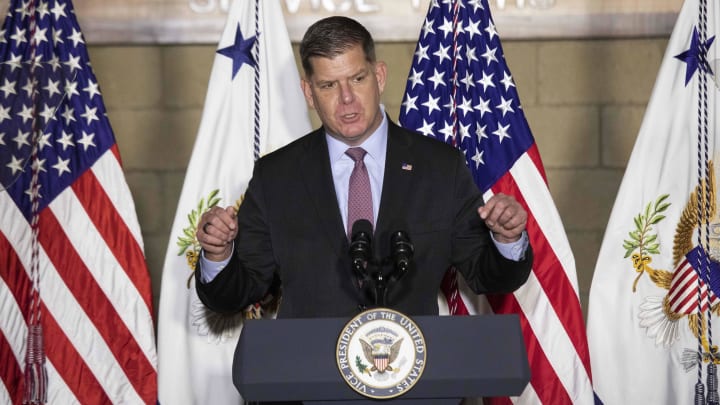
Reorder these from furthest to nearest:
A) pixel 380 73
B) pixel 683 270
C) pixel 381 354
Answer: pixel 683 270, pixel 380 73, pixel 381 354

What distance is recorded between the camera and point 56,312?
3547mm

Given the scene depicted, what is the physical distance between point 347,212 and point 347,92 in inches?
11.6

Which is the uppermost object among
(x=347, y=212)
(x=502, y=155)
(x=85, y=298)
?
(x=502, y=155)

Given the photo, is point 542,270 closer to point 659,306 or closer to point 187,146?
point 659,306

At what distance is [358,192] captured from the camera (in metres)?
2.45

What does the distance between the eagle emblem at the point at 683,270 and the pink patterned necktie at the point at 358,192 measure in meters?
1.33

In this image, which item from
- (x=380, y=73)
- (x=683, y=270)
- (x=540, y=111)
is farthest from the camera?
(x=540, y=111)

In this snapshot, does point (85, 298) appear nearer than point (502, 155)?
No

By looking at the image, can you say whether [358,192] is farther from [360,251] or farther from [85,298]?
[85,298]

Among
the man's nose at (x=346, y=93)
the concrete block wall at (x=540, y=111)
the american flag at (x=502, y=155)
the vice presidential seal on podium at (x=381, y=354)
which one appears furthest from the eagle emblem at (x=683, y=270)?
the vice presidential seal on podium at (x=381, y=354)

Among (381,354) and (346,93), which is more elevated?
(346,93)

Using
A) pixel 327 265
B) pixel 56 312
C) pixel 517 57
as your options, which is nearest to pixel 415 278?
pixel 327 265

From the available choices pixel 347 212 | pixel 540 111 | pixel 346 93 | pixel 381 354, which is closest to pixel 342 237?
pixel 347 212

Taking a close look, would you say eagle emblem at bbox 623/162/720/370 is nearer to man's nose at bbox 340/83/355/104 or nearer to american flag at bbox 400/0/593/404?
american flag at bbox 400/0/593/404
